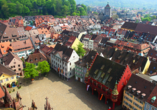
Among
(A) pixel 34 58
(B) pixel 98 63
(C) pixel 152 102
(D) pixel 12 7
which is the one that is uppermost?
(D) pixel 12 7

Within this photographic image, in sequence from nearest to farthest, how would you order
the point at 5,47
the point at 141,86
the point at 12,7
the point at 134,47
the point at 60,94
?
the point at 141,86 < the point at 60,94 < the point at 5,47 < the point at 134,47 < the point at 12,7

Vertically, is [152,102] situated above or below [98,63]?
below

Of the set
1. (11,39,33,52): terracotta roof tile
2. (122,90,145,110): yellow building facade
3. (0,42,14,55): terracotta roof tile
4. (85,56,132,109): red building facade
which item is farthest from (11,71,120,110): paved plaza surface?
(11,39,33,52): terracotta roof tile

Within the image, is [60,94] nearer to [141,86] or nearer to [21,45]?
[141,86]

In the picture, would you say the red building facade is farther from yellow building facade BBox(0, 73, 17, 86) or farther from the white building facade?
yellow building facade BBox(0, 73, 17, 86)

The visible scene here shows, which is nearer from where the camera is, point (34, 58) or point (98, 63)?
point (98, 63)

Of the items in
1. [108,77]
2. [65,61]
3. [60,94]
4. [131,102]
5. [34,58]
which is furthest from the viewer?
[34,58]

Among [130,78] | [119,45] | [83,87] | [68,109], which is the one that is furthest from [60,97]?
[119,45]

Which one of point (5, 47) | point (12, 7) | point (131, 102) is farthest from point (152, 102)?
point (12, 7)
